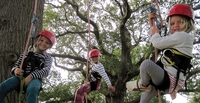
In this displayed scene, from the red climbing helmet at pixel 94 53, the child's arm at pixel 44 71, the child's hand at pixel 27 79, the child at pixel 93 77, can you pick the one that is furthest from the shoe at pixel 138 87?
the red climbing helmet at pixel 94 53

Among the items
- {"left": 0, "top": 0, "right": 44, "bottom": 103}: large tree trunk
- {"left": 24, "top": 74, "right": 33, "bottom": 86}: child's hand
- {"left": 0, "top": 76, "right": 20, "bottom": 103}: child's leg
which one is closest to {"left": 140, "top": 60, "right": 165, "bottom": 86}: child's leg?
{"left": 24, "top": 74, "right": 33, "bottom": 86}: child's hand

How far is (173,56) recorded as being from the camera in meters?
2.59

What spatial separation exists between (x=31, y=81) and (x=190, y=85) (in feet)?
26.4

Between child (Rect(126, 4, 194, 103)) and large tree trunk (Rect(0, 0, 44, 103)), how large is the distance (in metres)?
1.54

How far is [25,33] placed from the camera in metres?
3.49

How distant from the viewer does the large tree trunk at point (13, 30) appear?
3.27 meters

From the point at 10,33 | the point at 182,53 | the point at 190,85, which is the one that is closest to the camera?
the point at 182,53

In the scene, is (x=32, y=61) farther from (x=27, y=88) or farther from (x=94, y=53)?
(x=94, y=53)

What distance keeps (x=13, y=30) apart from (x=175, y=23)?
194 centimetres

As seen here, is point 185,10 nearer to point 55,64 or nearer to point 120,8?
point 120,8

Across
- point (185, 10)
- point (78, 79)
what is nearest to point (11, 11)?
point (185, 10)

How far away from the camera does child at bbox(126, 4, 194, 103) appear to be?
8.42ft

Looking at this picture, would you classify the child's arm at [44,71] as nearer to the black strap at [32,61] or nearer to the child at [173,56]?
the black strap at [32,61]

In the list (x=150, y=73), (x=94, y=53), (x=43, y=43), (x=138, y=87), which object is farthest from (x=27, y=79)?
(x=94, y=53)
